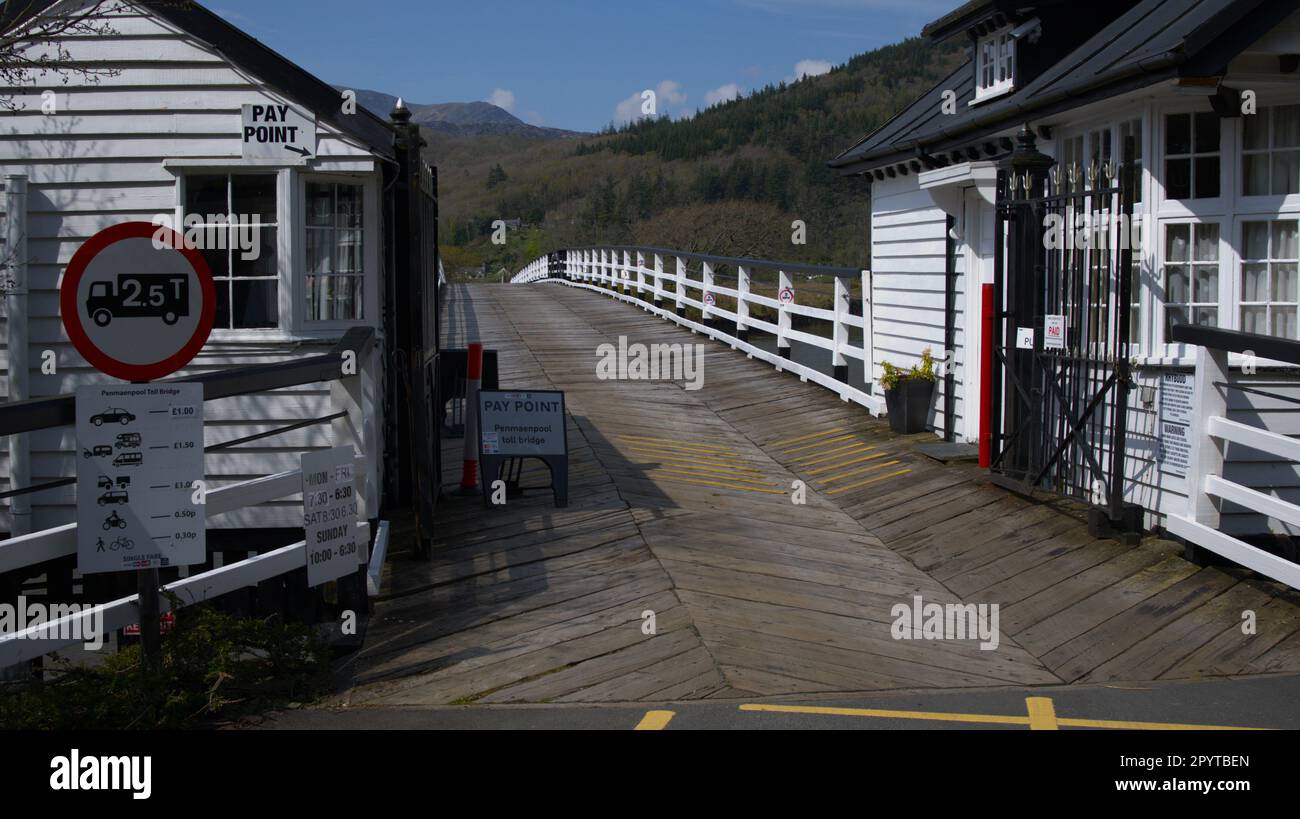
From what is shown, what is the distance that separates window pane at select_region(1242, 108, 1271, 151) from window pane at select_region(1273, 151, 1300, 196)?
0.12 m

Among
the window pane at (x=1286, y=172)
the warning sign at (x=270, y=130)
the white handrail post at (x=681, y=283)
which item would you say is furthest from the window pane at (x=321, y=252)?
the white handrail post at (x=681, y=283)

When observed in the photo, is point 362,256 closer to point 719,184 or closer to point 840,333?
point 840,333

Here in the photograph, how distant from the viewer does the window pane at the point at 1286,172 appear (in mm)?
8961

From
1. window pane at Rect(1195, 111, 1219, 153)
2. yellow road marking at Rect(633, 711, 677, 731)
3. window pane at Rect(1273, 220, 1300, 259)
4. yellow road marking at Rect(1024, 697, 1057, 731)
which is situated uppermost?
window pane at Rect(1195, 111, 1219, 153)

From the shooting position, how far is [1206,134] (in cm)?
923

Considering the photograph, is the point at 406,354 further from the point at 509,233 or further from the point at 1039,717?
the point at 509,233

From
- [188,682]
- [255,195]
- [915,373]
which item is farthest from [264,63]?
[915,373]

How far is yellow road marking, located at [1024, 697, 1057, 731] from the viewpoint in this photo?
→ 5.89 m

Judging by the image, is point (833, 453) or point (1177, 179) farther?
point (833, 453)

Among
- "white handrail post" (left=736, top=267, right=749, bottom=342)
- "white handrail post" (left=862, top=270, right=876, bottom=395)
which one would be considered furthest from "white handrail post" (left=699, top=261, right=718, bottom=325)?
"white handrail post" (left=862, top=270, right=876, bottom=395)

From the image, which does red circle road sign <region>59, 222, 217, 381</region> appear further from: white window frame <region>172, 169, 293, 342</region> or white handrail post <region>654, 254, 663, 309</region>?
white handrail post <region>654, 254, 663, 309</region>

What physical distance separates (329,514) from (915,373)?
735cm

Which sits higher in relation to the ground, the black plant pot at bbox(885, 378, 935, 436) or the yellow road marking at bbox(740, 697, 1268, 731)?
the black plant pot at bbox(885, 378, 935, 436)

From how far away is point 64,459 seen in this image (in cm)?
1153
